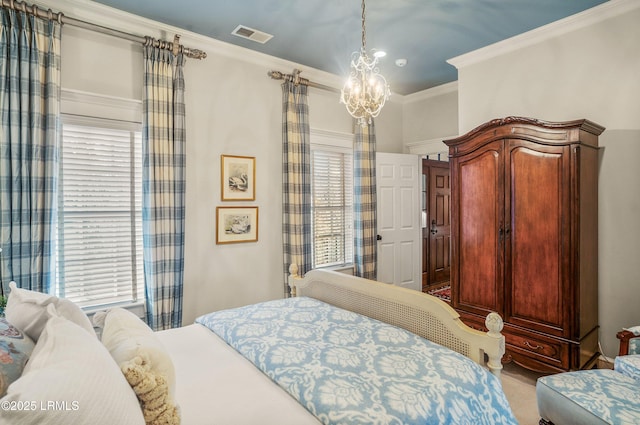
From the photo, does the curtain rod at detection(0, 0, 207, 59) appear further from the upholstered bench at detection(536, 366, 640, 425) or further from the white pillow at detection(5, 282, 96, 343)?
the upholstered bench at detection(536, 366, 640, 425)

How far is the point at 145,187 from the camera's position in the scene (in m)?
2.82

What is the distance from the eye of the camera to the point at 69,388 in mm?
749

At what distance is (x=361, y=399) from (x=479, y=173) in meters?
2.45

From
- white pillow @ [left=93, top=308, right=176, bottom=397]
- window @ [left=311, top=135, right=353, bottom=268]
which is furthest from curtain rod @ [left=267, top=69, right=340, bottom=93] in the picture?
white pillow @ [left=93, top=308, right=176, bottom=397]

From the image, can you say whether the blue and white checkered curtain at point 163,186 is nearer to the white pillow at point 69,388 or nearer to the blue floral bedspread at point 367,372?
the blue floral bedspread at point 367,372

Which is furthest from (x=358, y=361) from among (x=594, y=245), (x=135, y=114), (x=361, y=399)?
(x=135, y=114)

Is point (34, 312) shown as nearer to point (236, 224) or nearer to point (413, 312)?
point (413, 312)

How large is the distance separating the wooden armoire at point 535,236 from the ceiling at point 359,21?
37.4 inches

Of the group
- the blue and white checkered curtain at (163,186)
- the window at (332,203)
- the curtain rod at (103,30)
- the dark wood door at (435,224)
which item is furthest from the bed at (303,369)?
the dark wood door at (435,224)

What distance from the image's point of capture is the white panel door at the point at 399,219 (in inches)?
176

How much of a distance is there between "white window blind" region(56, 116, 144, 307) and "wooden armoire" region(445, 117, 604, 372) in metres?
2.99

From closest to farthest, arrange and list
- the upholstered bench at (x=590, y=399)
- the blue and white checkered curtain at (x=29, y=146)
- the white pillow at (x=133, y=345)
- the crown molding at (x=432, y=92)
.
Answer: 1. the white pillow at (x=133, y=345)
2. the upholstered bench at (x=590, y=399)
3. the blue and white checkered curtain at (x=29, y=146)
4. the crown molding at (x=432, y=92)

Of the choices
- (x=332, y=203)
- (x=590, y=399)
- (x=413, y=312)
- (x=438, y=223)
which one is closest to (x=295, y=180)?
(x=332, y=203)

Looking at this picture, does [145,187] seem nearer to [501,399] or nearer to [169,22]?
[169,22]
